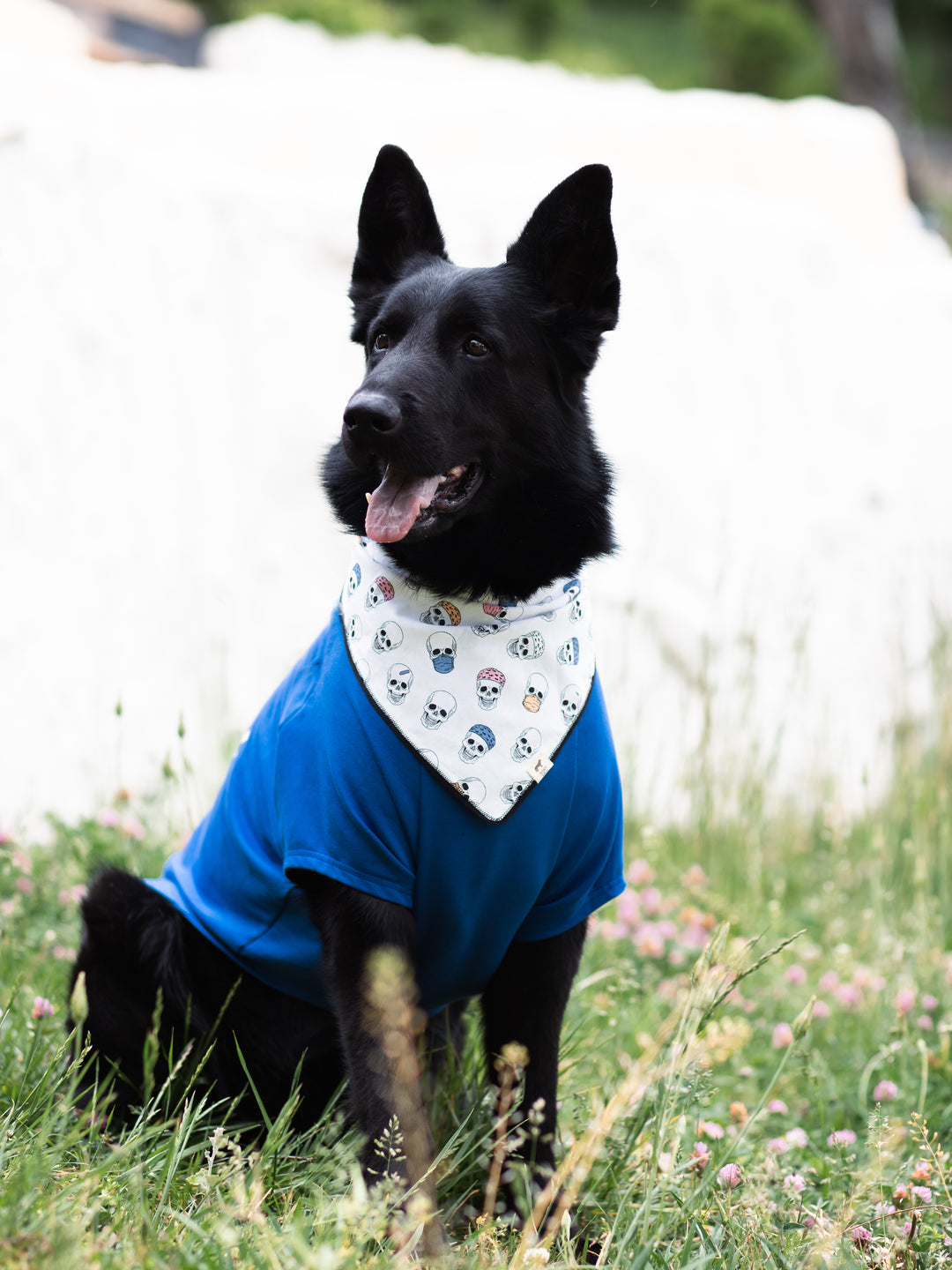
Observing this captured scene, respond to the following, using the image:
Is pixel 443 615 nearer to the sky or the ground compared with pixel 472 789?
nearer to the sky

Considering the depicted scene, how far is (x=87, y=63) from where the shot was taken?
21.3 ft

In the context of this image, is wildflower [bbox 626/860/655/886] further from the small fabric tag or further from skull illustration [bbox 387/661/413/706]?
skull illustration [bbox 387/661/413/706]

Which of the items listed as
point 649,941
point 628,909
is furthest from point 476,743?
point 628,909

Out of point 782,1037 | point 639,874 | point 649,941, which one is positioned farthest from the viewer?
point 639,874

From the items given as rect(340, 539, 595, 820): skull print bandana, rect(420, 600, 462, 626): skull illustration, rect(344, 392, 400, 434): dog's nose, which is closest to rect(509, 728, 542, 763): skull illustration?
rect(340, 539, 595, 820): skull print bandana

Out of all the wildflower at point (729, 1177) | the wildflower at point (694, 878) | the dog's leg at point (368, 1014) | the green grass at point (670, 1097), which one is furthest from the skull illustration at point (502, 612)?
the wildflower at point (694, 878)

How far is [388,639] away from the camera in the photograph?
201 centimetres

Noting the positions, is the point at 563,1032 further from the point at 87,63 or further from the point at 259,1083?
the point at 87,63

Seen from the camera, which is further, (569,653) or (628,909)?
(628,909)

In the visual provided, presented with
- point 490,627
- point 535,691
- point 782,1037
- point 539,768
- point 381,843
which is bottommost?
point 782,1037

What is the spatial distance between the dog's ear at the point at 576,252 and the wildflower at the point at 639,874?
1.85 m

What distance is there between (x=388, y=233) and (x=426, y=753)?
1.15 meters

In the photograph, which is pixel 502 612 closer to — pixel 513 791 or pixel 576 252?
pixel 513 791

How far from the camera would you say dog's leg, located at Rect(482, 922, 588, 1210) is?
6.99 feet
